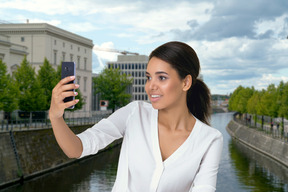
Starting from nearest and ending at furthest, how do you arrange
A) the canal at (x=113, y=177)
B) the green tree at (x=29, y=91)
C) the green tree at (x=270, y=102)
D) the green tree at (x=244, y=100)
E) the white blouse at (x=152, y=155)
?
the white blouse at (x=152, y=155)
the canal at (x=113, y=177)
the green tree at (x=29, y=91)
the green tree at (x=270, y=102)
the green tree at (x=244, y=100)

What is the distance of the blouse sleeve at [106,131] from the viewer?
2.94m

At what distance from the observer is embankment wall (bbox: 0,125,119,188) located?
108 feet

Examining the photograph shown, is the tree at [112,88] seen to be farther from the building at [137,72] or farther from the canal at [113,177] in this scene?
the building at [137,72]

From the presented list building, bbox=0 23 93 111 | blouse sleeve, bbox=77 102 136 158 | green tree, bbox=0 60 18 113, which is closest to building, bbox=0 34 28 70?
building, bbox=0 23 93 111

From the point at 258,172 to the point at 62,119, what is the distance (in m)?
44.3

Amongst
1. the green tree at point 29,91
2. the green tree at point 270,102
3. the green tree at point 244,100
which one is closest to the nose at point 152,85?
the green tree at point 29,91

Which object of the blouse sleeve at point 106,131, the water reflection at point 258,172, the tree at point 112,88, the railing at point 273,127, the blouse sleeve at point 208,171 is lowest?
the water reflection at point 258,172

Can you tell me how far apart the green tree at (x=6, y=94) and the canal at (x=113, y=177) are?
825cm

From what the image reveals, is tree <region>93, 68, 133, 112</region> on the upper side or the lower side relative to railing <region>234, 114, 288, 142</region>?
upper

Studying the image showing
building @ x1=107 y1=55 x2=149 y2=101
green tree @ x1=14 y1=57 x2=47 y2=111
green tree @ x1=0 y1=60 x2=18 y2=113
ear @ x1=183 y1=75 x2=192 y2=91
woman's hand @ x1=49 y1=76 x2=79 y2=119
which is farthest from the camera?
building @ x1=107 y1=55 x2=149 y2=101

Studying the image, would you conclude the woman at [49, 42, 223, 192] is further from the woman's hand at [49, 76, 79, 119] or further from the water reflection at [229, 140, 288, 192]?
the water reflection at [229, 140, 288, 192]

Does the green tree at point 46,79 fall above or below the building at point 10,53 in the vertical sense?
below

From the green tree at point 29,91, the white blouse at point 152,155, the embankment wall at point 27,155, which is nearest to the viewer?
the white blouse at point 152,155

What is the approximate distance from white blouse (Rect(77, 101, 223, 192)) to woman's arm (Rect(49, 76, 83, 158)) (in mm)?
91
